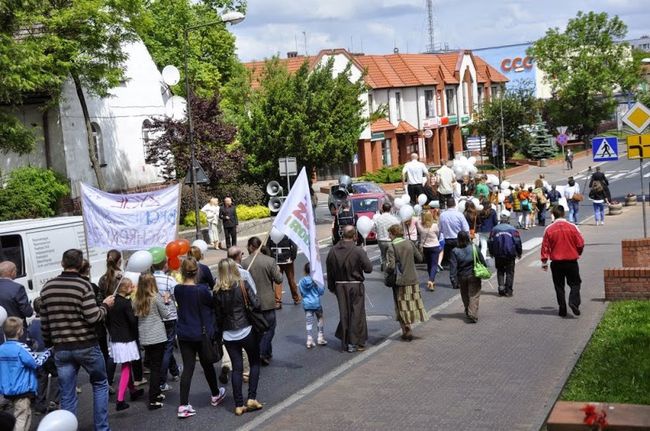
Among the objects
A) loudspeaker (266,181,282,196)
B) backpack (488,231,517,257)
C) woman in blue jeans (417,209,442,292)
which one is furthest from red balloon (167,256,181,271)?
loudspeaker (266,181,282,196)

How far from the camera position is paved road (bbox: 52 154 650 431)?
1032 cm

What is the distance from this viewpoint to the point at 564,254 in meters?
14.6

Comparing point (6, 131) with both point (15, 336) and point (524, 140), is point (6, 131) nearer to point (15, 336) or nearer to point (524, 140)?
point (15, 336)

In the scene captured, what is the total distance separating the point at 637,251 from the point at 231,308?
9885 millimetres

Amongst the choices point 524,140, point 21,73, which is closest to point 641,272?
point 21,73

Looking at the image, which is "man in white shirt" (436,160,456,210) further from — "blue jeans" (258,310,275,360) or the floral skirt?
"blue jeans" (258,310,275,360)

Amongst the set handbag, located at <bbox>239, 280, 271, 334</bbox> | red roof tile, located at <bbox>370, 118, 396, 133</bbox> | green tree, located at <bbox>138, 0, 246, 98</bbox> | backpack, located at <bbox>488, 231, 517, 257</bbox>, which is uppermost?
green tree, located at <bbox>138, 0, 246, 98</bbox>

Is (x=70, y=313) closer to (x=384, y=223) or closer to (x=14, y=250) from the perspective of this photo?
(x=14, y=250)

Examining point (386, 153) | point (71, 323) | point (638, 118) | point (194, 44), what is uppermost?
point (194, 44)

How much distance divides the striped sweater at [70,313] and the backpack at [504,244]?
9.51m

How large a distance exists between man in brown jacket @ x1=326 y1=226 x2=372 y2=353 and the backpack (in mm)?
4774

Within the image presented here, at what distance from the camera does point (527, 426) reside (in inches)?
362

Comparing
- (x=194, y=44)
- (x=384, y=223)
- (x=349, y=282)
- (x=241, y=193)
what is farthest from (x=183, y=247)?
(x=194, y=44)

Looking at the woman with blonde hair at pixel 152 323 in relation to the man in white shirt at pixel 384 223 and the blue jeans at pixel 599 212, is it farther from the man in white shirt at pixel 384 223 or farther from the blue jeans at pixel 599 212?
the blue jeans at pixel 599 212
